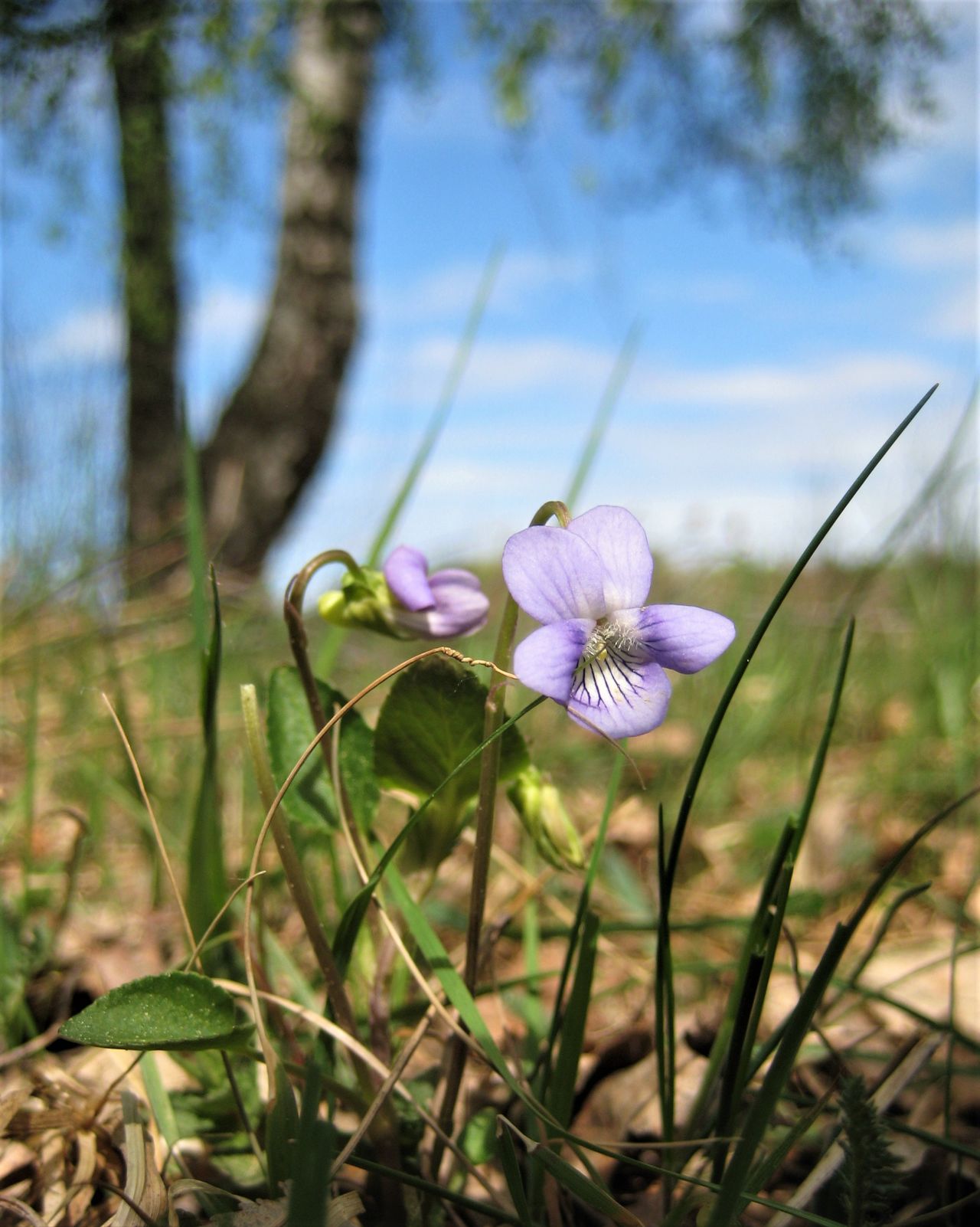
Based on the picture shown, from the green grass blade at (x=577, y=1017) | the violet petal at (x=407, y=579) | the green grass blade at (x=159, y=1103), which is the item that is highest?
the violet petal at (x=407, y=579)

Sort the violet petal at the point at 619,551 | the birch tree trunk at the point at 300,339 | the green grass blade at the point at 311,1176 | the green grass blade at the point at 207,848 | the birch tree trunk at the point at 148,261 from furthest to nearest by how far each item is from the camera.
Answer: the birch tree trunk at the point at 300,339, the birch tree trunk at the point at 148,261, the green grass blade at the point at 207,848, the violet petal at the point at 619,551, the green grass blade at the point at 311,1176

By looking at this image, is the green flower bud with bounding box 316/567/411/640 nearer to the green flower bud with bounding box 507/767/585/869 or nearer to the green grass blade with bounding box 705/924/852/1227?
the green flower bud with bounding box 507/767/585/869

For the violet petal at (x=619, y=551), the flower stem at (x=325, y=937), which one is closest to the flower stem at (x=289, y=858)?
the flower stem at (x=325, y=937)

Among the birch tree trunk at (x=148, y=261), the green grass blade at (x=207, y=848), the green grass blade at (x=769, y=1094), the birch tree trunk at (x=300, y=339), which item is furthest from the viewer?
the birch tree trunk at (x=300, y=339)

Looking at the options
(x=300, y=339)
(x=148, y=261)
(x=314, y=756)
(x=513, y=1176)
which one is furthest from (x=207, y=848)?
(x=300, y=339)

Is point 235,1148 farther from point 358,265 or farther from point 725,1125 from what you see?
point 358,265

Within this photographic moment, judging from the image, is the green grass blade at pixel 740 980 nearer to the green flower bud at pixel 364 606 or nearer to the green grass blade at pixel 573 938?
the green grass blade at pixel 573 938

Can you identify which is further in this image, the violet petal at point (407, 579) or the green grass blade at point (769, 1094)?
the violet petal at point (407, 579)

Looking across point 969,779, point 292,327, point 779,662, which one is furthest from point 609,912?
point 292,327

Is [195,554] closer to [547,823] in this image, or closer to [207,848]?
[207,848]
